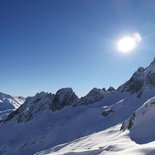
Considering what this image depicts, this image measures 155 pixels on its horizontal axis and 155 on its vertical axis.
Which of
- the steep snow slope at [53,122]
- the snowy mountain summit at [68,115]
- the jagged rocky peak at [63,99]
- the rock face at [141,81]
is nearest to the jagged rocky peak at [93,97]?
the snowy mountain summit at [68,115]

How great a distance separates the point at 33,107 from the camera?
420 ft

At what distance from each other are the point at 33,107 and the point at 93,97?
2551 cm

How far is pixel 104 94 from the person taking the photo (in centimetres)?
12156

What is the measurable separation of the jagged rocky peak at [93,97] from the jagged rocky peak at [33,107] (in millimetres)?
14220

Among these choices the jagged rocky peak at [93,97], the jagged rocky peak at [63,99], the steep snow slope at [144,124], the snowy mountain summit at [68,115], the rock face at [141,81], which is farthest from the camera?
the jagged rocky peak at [63,99]

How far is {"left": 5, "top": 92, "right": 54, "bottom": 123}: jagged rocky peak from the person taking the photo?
123681 millimetres

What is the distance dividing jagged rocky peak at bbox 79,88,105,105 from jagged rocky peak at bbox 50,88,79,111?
344cm

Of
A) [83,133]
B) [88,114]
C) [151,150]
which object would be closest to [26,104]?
[88,114]

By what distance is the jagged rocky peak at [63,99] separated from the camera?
398 feet

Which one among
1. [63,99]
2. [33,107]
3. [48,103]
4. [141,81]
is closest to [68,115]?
[63,99]

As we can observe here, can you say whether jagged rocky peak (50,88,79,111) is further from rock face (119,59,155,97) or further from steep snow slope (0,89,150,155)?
rock face (119,59,155,97)

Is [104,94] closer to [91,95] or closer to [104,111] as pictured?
[91,95]

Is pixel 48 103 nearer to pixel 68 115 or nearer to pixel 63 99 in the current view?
pixel 63 99

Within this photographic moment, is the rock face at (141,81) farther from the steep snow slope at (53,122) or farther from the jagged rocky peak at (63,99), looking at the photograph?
the jagged rocky peak at (63,99)
